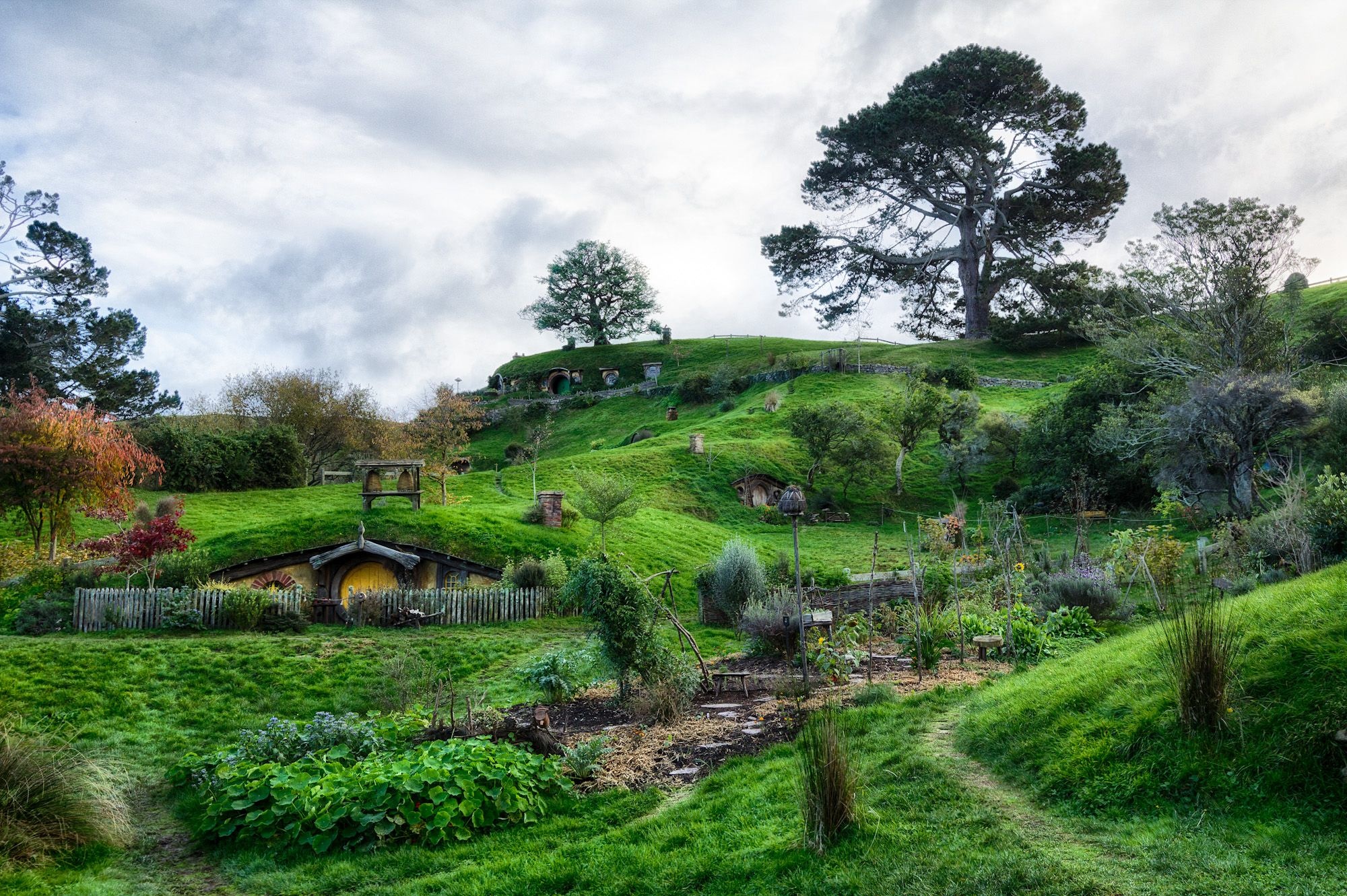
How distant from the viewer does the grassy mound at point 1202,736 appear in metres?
6.17

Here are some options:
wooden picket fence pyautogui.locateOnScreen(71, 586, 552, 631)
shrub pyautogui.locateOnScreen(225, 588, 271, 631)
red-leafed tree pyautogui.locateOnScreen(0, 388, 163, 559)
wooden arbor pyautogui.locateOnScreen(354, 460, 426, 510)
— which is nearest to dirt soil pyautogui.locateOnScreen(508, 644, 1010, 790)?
wooden picket fence pyautogui.locateOnScreen(71, 586, 552, 631)

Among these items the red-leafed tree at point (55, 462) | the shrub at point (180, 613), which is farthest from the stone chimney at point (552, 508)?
the red-leafed tree at point (55, 462)

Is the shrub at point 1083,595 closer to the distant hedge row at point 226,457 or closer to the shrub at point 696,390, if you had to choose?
the distant hedge row at point 226,457

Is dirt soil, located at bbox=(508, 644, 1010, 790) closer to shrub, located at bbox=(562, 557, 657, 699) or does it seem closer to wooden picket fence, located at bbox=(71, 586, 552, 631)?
shrub, located at bbox=(562, 557, 657, 699)

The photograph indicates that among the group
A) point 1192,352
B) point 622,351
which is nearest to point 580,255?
point 622,351

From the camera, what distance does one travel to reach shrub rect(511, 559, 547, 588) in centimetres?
2305

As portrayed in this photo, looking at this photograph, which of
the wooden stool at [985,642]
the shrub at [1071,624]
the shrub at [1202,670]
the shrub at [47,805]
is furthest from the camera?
the shrub at [1071,624]

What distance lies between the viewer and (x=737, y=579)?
20.4 metres

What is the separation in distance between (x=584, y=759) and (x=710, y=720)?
2180 mm

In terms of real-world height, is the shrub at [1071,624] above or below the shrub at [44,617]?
below

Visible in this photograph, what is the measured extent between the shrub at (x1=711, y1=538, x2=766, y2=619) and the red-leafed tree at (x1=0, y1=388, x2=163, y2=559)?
18073mm

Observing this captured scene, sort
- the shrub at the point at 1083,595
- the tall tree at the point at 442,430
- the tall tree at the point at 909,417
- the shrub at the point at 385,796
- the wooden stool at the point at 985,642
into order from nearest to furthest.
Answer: the shrub at the point at 385,796 < the wooden stool at the point at 985,642 < the shrub at the point at 1083,595 < the tall tree at the point at 909,417 < the tall tree at the point at 442,430

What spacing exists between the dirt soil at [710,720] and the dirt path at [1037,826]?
146 centimetres

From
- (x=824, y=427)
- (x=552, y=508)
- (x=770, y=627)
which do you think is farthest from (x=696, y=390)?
(x=770, y=627)
